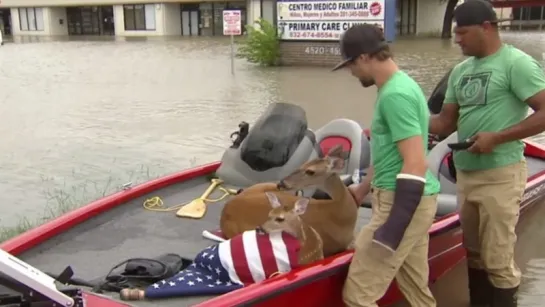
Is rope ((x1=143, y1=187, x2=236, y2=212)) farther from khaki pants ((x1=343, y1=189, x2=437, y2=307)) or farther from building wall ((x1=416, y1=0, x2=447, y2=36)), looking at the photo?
building wall ((x1=416, y1=0, x2=447, y2=36))

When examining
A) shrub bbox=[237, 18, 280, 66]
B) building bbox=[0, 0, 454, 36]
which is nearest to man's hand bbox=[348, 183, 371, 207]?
shrub bbox=[237, 18, 280, 66]

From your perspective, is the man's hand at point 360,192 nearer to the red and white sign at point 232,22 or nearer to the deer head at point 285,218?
the deer head at point 285,218

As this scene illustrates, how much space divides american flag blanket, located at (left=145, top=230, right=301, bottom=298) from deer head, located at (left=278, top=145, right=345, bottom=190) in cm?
37

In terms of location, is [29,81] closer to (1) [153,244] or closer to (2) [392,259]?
(1) [153,244]

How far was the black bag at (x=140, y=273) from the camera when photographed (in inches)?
131

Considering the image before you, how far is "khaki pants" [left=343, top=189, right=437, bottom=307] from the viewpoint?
10.3ft

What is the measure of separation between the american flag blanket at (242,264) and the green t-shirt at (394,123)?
591 mm

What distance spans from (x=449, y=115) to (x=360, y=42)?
123 cm

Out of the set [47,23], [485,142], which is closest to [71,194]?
[485,142]

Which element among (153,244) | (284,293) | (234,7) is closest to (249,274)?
(284,293)

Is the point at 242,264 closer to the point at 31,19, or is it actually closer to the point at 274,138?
the point at 274,138

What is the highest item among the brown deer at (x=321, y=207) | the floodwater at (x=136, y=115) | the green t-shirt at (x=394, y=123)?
the green t-shirt at (x=394, y=123)

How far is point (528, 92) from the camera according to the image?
11.1 ft

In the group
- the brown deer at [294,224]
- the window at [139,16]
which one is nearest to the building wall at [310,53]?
the brown deer at [294,224]
